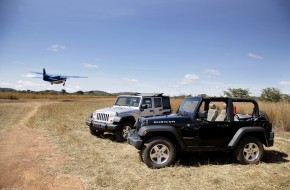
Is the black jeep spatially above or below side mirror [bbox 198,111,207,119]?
below

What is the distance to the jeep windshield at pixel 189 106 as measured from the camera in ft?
26.2

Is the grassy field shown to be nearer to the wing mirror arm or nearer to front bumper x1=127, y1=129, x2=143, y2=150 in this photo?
front bumper x1=127, y1=129, x2=143, y2=150

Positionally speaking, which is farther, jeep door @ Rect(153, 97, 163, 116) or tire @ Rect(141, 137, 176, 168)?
jeep door @ Rect(153, 97, 163, 116)

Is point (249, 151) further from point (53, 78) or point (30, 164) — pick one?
point (53, 78)

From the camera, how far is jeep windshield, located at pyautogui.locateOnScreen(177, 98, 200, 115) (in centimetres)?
800

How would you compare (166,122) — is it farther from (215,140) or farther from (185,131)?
(215,140)

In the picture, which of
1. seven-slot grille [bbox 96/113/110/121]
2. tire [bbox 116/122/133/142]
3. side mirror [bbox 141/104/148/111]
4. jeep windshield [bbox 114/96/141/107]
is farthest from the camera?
jeep windshield [bbox 114/96/141/107]

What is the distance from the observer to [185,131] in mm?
7609

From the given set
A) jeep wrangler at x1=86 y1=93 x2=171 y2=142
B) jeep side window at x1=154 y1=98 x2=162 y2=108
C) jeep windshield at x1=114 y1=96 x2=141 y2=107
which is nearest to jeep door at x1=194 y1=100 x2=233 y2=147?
jeep wrangler at x1=86 y1=93 x2=171 y2=142

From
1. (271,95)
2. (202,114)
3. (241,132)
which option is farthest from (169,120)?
(271,95)

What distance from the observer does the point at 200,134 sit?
7.70 m

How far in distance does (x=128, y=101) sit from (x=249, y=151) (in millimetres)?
6112

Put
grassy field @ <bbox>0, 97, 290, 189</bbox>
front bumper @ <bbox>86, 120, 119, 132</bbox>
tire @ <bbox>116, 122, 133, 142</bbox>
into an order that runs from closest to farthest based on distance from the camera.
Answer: grassy field @ <bbox>0, 97, 290, 189</bbox>
front bumper @ <bbox>86, 120, 119, 132</bbox>
tire @ <bbox>116, 122, 133, 142</bbox>

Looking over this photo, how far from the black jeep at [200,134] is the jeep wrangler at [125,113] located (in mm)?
2825
